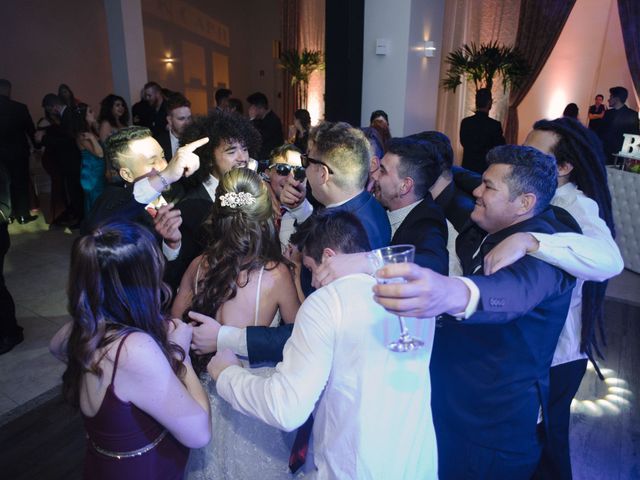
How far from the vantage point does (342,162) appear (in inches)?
75.7

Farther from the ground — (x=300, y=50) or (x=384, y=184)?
(x=300, y=50)

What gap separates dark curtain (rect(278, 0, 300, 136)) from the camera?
1060 centimetres

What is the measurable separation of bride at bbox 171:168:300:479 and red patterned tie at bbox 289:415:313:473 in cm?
6

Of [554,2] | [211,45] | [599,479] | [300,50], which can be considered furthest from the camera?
[211,45]

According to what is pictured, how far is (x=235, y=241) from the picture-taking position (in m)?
1.61

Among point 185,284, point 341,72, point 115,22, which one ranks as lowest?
point 185,284

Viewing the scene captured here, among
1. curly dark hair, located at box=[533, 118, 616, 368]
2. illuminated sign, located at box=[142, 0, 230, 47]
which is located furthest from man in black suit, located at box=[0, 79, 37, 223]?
curly dark hair, located at box=[533, 118, 616, 368]

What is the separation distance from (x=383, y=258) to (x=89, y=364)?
780 mm

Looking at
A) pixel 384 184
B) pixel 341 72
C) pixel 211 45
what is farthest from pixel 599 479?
pixel 211 45

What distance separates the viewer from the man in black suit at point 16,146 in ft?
18.9

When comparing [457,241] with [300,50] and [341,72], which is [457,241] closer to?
[341,72]

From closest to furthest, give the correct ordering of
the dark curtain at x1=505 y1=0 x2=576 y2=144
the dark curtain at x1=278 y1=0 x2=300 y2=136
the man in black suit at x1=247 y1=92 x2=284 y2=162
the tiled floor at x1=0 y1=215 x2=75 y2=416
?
the tiled floor at x1=0 y1=215 x2=75 y2=416, the man in black suit at x1=247 y1=92 x2=284 y2=162, the dark curtain at x1=505 y1=0 x2=576 y2=144, the dark curtain at x1=278 y1=0 x2=300 y2=136

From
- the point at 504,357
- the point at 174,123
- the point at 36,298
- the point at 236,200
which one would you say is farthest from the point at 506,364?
the point at 36,298

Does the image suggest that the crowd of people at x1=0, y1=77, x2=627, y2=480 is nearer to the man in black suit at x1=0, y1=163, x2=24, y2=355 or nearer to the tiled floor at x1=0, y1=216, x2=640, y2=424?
the man in black suit at x1=0, y1=163, x2=24, y2=355
